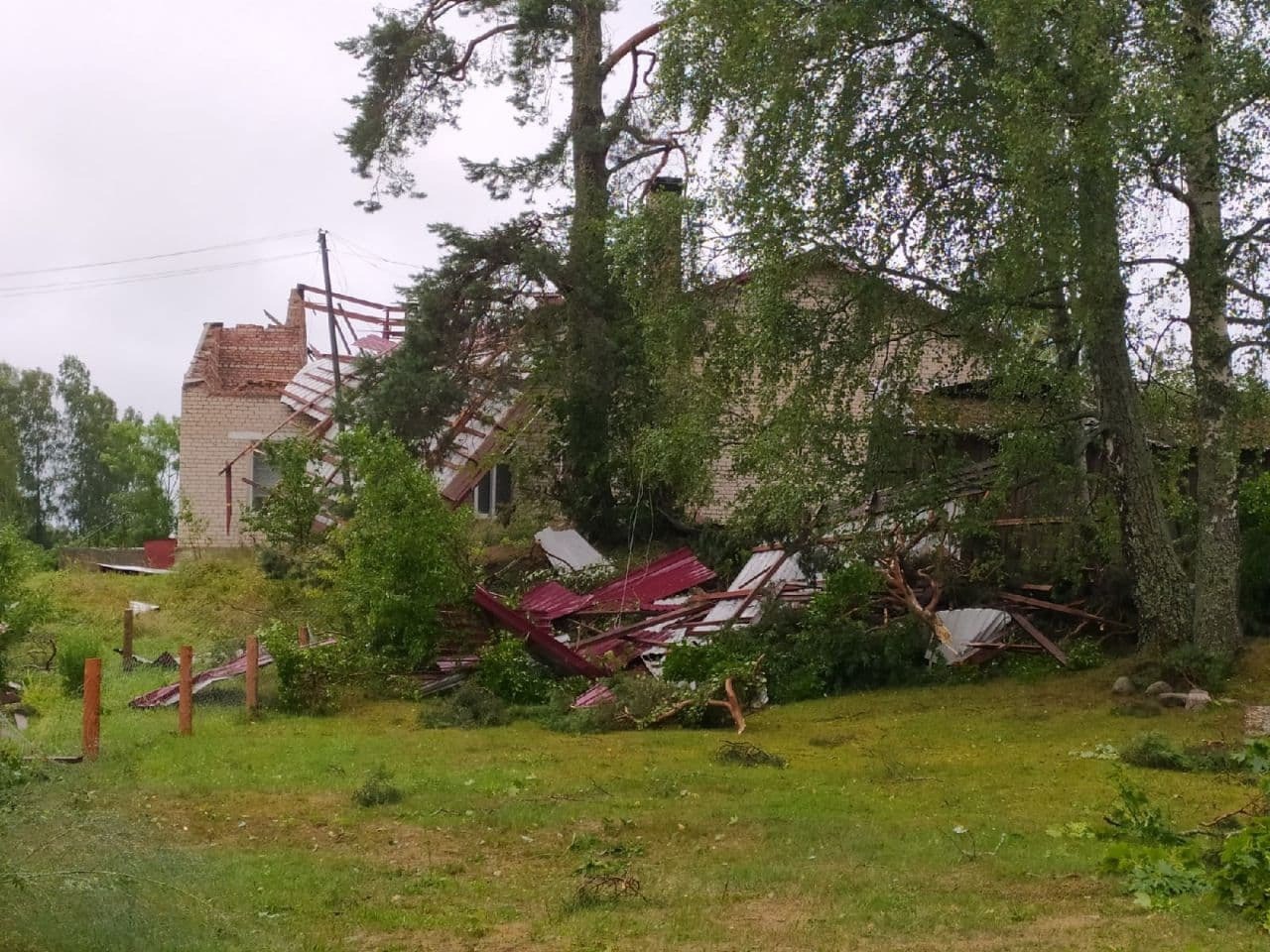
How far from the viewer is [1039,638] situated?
17578 millimetres

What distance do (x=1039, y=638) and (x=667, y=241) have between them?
733 cm

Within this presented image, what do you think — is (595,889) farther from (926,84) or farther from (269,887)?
(926,84)

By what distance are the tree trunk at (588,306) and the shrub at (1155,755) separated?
11.8 metres

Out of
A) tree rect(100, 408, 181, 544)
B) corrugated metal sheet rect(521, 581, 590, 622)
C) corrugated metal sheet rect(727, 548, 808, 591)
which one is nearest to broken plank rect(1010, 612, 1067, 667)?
corrugated metal sheet rect(727, 548, 808, 591)

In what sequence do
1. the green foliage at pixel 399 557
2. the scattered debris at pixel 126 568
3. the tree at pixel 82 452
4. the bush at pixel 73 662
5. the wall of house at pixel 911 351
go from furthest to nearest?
the tree at pixel 82 452, the scattered debris at pixel 126 568, the bush at pixel 73 662, the green foliage at pixel 399 557, the wall of house at pixel 911 351

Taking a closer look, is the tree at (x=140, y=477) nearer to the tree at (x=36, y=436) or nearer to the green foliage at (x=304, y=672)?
the tree at (x=36, y=436)

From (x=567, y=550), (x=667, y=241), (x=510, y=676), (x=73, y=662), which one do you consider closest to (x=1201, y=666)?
(x=667, y=241)

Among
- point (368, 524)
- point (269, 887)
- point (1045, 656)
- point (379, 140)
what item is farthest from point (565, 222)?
point (269, 887)

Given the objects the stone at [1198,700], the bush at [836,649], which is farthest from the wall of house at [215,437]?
the stone at [1198,700]

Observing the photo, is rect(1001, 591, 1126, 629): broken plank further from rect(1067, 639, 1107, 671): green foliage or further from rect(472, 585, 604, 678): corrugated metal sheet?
rect(472, 585, 604, 678): corrugated metal sheet

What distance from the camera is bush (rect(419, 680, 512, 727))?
15266 mm

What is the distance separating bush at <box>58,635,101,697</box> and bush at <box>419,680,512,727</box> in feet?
15.3

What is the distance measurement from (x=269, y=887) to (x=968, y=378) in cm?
1129

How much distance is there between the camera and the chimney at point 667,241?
51.9 feet
